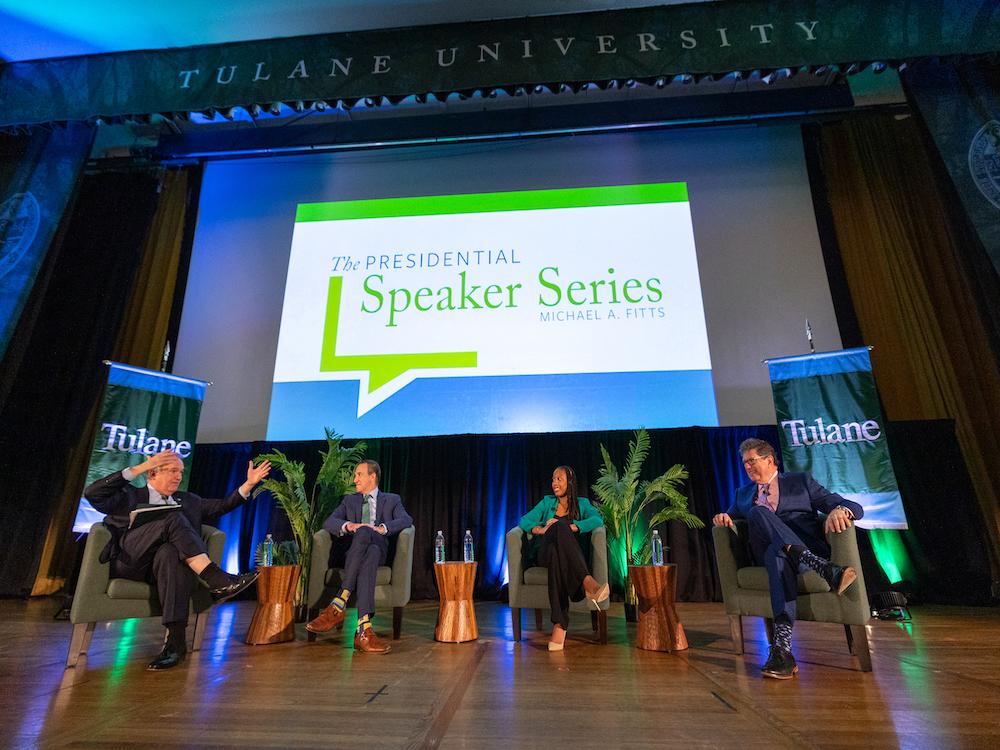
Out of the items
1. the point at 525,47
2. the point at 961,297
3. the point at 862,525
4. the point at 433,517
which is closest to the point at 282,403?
the point at 433,517

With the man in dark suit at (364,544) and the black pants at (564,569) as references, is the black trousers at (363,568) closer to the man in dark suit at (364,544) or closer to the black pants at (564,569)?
the man in dark suit at (364,544)

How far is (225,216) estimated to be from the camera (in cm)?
575

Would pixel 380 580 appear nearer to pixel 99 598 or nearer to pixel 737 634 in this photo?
pixel 99 598

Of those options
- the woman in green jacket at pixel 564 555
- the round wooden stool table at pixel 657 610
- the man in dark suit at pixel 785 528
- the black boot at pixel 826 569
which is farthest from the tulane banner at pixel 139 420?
the black boot at pixel 826 569

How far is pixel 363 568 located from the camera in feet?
8.63

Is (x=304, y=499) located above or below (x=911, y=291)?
below

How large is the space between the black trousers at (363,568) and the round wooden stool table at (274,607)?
0.86 feet

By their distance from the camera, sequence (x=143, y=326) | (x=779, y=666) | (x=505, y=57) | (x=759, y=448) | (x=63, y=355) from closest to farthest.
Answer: (x=779, y=666), (x=759, y=448), (x=505, y=57), (x=63, y=355), (x=143, y=326)

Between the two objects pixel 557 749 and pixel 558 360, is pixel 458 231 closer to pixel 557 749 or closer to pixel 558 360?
pixel 558 360

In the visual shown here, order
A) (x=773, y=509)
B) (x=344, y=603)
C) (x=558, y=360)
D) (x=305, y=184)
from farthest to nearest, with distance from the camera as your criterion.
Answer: (x=305, y=184), (x=558, y=360), (x=344, y=603), (x=773, y=509)

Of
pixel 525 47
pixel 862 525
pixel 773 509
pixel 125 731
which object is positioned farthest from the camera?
pixel 525 47

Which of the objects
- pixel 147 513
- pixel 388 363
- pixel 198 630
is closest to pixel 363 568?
pixel 198 630

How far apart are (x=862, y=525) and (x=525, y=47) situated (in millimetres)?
4237

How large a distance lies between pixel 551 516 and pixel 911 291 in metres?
4.22
